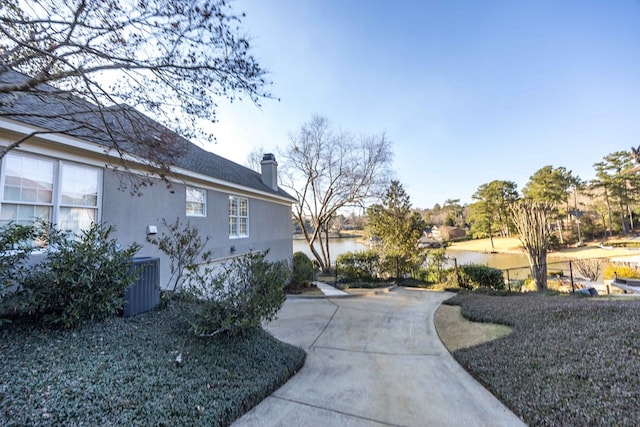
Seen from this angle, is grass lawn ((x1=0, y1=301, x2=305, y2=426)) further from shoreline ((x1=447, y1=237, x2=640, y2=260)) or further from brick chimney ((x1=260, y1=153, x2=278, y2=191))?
shoreline ((x1=447, y1=237, x2=640, y2=260))

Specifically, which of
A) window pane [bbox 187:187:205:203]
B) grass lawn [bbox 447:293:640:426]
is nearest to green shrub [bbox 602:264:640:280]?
grass lawn [bbox 447:293:640:426]

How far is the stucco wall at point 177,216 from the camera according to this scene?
563cm

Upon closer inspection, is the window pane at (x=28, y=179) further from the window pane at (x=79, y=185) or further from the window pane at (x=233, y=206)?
the window pane at (x=233, y=206)

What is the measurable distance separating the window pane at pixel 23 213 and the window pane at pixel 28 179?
123 millimetres

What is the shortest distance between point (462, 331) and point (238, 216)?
322 inches

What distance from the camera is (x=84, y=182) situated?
5172mm

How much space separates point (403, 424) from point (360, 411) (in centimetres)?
46

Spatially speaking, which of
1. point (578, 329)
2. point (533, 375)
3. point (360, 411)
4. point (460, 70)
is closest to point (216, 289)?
point (360, 411)

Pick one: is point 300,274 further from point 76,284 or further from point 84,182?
point 76,284

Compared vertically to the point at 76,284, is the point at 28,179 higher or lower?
higher

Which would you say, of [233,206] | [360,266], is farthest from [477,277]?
[233,206]

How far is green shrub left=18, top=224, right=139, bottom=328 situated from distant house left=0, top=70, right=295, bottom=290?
1217mm

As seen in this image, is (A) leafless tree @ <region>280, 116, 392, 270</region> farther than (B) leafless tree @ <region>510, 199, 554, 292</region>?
Yes

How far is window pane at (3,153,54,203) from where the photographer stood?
4.19m
